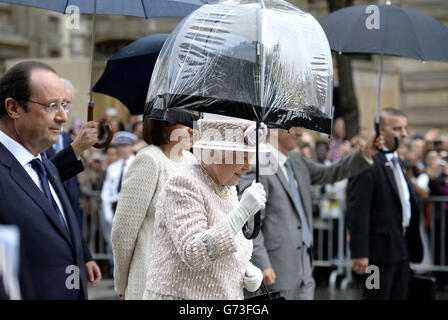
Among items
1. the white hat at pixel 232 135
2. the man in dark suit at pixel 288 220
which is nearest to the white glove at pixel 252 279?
the white hat at pixel 232 135

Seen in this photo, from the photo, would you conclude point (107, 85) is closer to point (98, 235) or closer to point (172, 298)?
point (172, 298)

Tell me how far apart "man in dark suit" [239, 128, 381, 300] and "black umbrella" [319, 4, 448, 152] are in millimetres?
720

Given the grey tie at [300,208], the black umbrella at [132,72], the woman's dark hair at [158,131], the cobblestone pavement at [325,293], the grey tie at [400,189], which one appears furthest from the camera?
the cobblestone pavement at [325,293]

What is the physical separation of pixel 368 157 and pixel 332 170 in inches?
17.0

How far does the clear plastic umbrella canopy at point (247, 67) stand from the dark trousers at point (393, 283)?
3.37m

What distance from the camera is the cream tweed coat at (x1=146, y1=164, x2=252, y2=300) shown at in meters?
3.44

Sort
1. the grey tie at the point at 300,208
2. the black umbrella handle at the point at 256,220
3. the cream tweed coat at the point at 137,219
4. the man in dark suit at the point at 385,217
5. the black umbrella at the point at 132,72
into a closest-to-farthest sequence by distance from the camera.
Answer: the black umbrella handle at the point at 256,220
the cream tweed coat at the point at 137,219
the black umbrella at the point at 132,72
the grey tie at the point at 300,208
the man in dark suit at the point at 385,217

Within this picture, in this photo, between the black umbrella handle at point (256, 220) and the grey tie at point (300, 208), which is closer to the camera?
the black umbrella handle at point (256, 220)

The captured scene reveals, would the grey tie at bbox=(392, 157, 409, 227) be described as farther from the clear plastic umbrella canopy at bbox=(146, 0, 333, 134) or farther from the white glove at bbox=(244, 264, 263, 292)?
the white glove at bbox=(244, 264, 263, 292)

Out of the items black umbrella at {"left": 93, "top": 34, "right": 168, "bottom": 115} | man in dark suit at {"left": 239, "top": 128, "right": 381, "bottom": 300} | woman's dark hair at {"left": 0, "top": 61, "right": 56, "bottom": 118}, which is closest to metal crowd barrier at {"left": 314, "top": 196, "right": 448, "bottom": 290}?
man in dark suit at {"left": 239, "top": 128, "right": 381, "bottom": 300}

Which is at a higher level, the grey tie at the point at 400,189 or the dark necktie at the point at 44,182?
the dark necktie at the point at 44,182

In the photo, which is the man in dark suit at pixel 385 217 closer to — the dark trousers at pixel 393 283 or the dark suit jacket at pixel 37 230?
the dark trousers at pixel 393 283

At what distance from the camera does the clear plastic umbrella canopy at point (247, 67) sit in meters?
3.53

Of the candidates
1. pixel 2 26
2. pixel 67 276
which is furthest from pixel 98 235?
pixel 2 26
